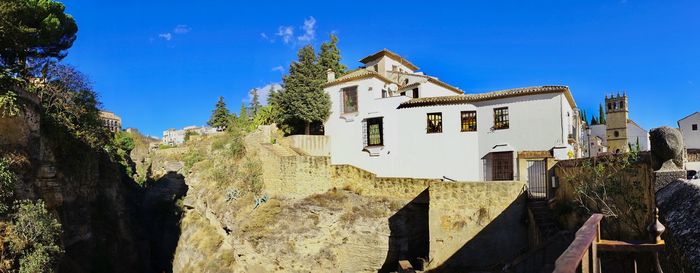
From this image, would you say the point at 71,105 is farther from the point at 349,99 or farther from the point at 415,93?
the point at 415,93

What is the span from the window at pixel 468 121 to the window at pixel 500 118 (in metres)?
0.94

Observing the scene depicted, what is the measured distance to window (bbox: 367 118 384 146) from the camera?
20.0 m

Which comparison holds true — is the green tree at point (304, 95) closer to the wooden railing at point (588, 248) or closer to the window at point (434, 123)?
the window at point (434, 123)

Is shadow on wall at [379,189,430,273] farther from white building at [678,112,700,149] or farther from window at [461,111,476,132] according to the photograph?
white building at [678,112,700,149]

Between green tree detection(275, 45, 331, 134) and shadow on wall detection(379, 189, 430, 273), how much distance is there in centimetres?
785

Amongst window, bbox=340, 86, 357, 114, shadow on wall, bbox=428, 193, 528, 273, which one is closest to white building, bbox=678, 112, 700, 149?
shadow on wall, bbox=428, 193, 528, 273

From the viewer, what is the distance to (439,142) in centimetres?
1866

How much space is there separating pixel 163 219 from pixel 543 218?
91.7 feet

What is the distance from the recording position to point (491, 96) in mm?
17625

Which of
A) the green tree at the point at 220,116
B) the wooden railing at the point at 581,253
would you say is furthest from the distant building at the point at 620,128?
the wooden railing at the point at 581,253

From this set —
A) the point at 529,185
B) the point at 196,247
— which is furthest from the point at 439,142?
the point at 196,247

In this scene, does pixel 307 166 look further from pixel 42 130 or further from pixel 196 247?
→ pixel 42 130

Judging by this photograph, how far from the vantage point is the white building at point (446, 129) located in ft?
54.5

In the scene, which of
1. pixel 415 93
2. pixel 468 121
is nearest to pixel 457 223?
pixel 468 121
